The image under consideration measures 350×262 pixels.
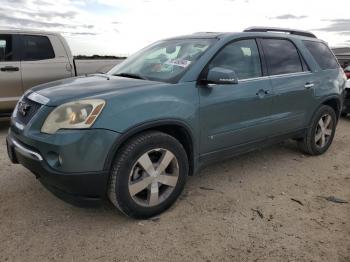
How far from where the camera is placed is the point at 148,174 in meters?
3.23

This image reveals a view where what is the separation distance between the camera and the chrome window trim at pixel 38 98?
3.13 metres

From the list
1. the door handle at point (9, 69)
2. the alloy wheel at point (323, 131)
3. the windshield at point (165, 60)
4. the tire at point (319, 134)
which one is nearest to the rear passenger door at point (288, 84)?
the tire at point (319, 134)

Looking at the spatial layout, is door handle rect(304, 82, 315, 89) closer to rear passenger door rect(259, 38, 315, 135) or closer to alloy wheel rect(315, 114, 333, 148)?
rear passenger door rect(259, 38, 315, 135)

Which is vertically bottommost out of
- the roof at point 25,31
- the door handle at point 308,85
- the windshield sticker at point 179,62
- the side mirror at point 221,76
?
the door handle at point 308,85

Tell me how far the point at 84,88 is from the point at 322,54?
3600 mm

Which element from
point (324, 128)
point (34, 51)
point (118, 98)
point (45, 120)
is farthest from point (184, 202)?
point (34, 51)

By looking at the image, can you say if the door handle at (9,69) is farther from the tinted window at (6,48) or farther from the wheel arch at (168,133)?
the wheel arch at (168,133)

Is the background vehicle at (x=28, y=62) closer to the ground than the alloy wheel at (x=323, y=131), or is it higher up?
higher up

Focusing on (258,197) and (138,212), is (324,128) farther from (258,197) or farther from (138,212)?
(138,212)

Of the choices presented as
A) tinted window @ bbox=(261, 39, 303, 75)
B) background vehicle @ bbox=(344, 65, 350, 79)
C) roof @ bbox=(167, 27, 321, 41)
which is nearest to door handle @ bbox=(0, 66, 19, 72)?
roof @ bbox=(167, 27, 321, 41)

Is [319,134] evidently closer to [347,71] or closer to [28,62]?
[347,71]

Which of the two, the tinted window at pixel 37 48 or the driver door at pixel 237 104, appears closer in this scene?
the driver door at pixel 237 104

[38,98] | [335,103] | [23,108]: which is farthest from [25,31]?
[335,103]

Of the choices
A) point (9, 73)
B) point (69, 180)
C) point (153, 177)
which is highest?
point (9, 73)
